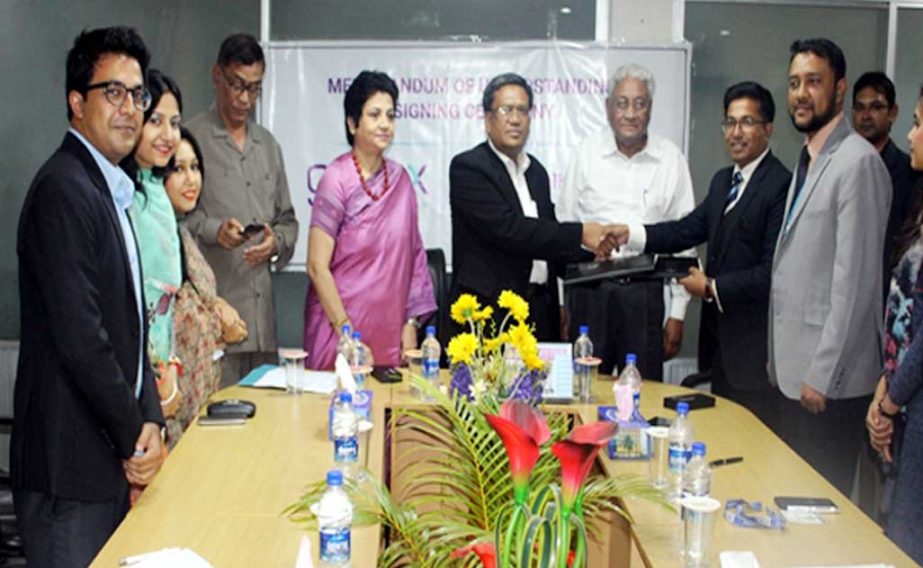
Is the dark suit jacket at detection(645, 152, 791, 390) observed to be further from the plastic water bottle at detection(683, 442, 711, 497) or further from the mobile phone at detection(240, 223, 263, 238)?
the mobile phone at detection(240, 223, 263, 238)

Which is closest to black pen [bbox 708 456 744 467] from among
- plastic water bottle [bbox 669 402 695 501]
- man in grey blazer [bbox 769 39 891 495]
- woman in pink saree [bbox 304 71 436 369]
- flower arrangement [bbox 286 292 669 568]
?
plastic water bottle [bbox 669 402 695 501]

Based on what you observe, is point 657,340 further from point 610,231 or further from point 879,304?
point 879,304

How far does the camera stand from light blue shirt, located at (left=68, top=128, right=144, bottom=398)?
7.22 ft

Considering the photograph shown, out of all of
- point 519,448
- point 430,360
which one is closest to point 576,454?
point 519,448

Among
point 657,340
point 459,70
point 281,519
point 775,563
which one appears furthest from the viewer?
point 459,70

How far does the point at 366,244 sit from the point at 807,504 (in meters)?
1.98

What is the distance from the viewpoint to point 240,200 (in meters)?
3.85

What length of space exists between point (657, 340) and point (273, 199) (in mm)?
1680

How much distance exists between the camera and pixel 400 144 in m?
4.50

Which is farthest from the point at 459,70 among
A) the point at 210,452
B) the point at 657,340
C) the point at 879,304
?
the point at 210,452

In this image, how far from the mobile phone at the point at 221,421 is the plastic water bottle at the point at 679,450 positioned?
1227mm

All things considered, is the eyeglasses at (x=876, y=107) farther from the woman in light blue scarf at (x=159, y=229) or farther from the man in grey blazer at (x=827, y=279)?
the woman in light blue scarf at (x=159, y=229)

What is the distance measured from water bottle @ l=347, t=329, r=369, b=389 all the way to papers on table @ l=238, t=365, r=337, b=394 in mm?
100

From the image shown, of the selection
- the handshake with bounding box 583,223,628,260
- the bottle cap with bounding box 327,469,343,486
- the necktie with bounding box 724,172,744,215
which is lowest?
the bottle cap with bounding box 327,469,343,486
